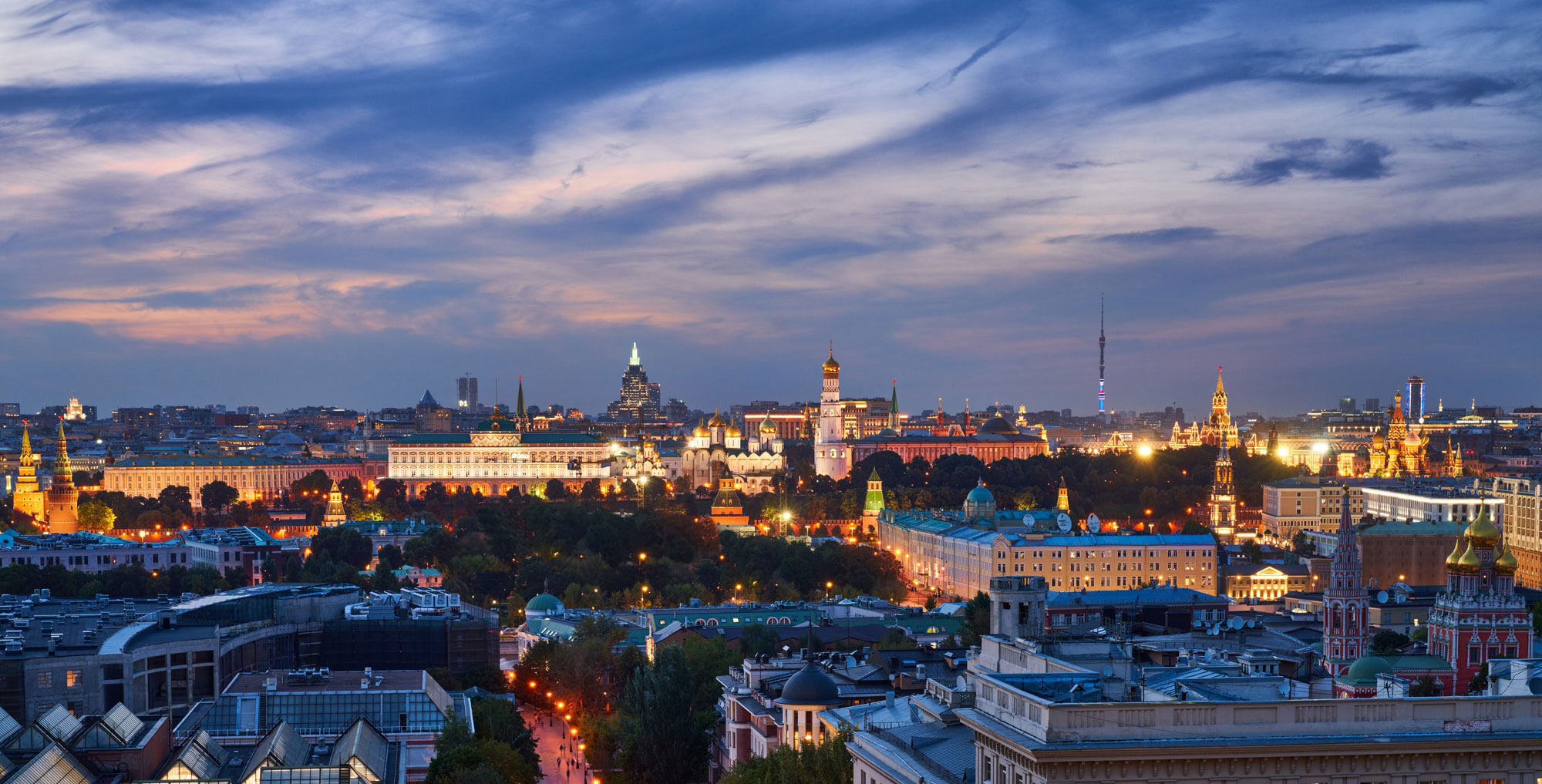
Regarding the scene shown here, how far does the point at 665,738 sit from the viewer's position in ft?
161

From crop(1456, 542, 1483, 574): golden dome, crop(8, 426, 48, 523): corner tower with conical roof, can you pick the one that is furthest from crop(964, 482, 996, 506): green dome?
crop(1456, 542, 1483, 574): golden dome

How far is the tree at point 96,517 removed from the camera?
134375mm

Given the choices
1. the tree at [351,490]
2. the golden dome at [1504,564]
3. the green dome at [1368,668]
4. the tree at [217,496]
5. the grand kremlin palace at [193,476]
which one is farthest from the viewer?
the grand kremlin palace at [193,476]

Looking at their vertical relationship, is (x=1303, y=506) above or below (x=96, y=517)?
below

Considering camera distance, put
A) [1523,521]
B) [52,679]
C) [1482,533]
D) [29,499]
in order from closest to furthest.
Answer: [52,679] → [1482,533] → [1523,521] → [29,499]

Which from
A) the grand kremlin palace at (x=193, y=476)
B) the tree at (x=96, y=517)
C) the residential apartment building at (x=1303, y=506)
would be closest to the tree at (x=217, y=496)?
the tree at (x=96, y=517)

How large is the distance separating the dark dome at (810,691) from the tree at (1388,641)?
937 inches

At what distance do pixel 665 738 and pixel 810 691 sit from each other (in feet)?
21.7

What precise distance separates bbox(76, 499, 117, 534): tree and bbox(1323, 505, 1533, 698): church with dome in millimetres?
92420

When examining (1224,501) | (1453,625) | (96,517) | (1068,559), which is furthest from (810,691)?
(1224,501)

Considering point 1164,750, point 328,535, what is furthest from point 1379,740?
point 328,535

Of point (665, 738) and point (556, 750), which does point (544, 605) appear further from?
point (665, 738)

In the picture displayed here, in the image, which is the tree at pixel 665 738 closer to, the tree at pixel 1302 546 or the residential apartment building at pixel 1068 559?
the residential apartment building at pixel 1068 559

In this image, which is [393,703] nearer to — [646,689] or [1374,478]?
[646,689]
